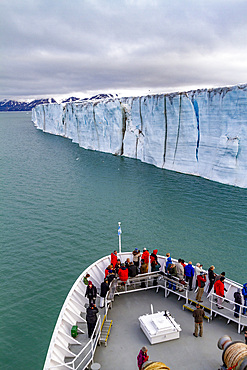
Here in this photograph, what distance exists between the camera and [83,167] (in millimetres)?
29844

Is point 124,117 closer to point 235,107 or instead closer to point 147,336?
point 235,107

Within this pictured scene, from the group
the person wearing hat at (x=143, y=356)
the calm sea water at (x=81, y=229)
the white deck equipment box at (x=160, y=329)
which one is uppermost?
the person wearing hat at (x=143, y=356)

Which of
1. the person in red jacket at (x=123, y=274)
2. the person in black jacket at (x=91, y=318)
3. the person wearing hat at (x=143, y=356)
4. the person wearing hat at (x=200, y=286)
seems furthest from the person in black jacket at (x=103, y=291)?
the person wearing hat at (x=200, y=286)

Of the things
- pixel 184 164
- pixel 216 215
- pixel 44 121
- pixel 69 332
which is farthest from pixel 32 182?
pixel 44 121

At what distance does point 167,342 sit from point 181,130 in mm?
21703

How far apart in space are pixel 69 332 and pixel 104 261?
289 centimetres

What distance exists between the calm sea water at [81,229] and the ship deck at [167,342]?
10.6 feet

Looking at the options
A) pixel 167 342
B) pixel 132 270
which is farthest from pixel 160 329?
pixel 132 270

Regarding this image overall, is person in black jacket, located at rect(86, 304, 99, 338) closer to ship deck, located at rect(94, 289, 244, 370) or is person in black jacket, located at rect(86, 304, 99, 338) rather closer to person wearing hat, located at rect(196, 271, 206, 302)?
ship deck, located at rect(94, 289, 244, 370)

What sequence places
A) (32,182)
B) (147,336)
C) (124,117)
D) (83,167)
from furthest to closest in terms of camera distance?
(124,117) → (83,167) → (32,182) → (147,336)

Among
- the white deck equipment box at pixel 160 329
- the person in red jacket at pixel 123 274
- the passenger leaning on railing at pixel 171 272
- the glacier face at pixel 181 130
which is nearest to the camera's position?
the white deck equipment box at pixel 160 329

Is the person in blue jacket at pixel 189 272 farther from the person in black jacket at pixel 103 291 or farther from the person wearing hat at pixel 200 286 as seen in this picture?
the person in black jacket at pixel 103 291

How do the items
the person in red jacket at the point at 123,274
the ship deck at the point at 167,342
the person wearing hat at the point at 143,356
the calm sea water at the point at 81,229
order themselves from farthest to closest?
the calm sea water at the point at 81,229, the person in red jacket at the point at 123,274, the ship deck at the point at 167,342, the person wearing hat at the point at 143,356

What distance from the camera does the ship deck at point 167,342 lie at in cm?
538
